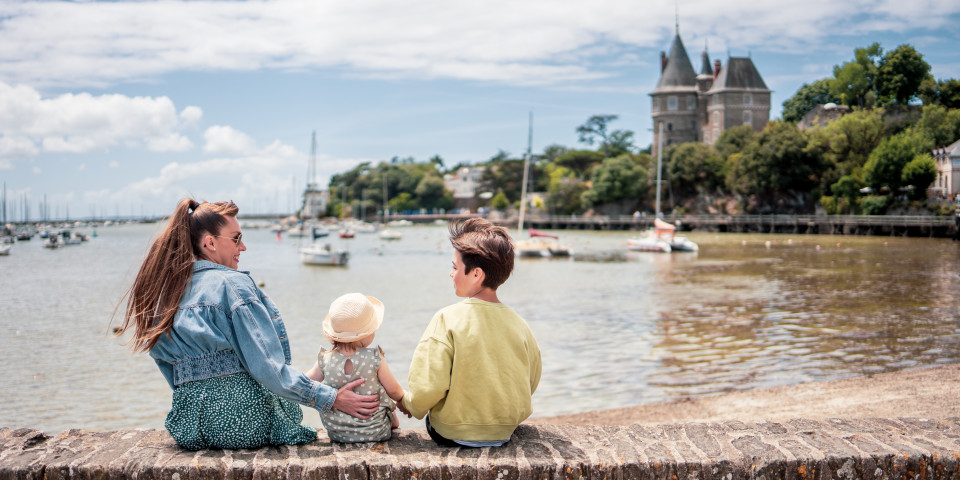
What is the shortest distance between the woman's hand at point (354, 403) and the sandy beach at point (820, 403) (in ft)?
17.7

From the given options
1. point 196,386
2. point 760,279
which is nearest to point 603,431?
point 196,386

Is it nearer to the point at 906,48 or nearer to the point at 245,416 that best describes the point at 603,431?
the point at 245,416

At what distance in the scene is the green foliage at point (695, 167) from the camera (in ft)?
295

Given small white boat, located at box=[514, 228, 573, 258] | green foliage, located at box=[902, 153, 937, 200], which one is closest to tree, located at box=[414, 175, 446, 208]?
green foliage, located at box=[902, 153, 937, 200]

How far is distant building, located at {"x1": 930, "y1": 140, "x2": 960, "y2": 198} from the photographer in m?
62.3

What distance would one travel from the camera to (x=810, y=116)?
89.6 metres

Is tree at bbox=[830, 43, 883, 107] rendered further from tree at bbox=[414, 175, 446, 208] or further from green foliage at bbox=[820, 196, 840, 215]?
tree at bbox=[414, 175, 446, 208]

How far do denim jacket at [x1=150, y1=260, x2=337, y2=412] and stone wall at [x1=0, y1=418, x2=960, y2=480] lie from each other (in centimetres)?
34

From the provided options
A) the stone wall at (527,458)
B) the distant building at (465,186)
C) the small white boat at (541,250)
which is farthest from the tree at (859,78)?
the stone wall at (527,458)

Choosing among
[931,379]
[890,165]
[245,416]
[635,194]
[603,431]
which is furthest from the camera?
[635,194]

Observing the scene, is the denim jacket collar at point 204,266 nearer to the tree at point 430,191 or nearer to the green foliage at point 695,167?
the green foliage at point 695,167

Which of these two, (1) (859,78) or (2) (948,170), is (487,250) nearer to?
(2) (948,170)

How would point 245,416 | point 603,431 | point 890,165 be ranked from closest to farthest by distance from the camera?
point 245,416 < point 603,431 < point 890,165

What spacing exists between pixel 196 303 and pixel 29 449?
104 centimetres
